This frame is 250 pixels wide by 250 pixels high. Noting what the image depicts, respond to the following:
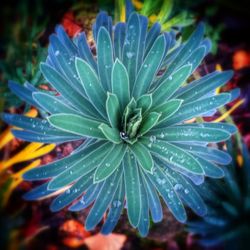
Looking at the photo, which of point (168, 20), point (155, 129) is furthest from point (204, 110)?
point (168, 20)

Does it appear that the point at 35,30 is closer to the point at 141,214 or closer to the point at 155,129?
the point at 155,129

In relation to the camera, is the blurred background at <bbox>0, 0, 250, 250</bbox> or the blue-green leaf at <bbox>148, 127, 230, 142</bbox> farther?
the blurred background at <bbox>0, 0, 250, 250</bbox>

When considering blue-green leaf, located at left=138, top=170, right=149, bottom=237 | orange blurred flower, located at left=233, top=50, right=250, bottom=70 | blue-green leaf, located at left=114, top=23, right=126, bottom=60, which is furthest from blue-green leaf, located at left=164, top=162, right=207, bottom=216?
orange blurred flower, located at left=233, top=50, right=250, bottom=70

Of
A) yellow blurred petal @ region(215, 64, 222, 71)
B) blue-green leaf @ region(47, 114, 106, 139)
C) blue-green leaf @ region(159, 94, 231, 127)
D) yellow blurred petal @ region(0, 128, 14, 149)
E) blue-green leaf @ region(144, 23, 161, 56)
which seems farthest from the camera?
yellow blurred petal @ region(215, 64, 222, 71)

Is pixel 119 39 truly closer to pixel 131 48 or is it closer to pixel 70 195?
pixel 131 48

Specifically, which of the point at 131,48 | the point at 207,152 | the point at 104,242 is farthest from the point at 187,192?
the point at 131,48

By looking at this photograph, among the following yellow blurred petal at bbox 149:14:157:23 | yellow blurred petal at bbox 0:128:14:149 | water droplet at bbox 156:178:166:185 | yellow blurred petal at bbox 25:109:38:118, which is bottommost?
water droplet at bbox 156:178:166:185

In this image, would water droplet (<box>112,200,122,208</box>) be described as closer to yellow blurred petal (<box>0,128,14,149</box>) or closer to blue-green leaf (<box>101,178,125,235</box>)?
blue-green leaf (<box>101,178,125,235</box>)
